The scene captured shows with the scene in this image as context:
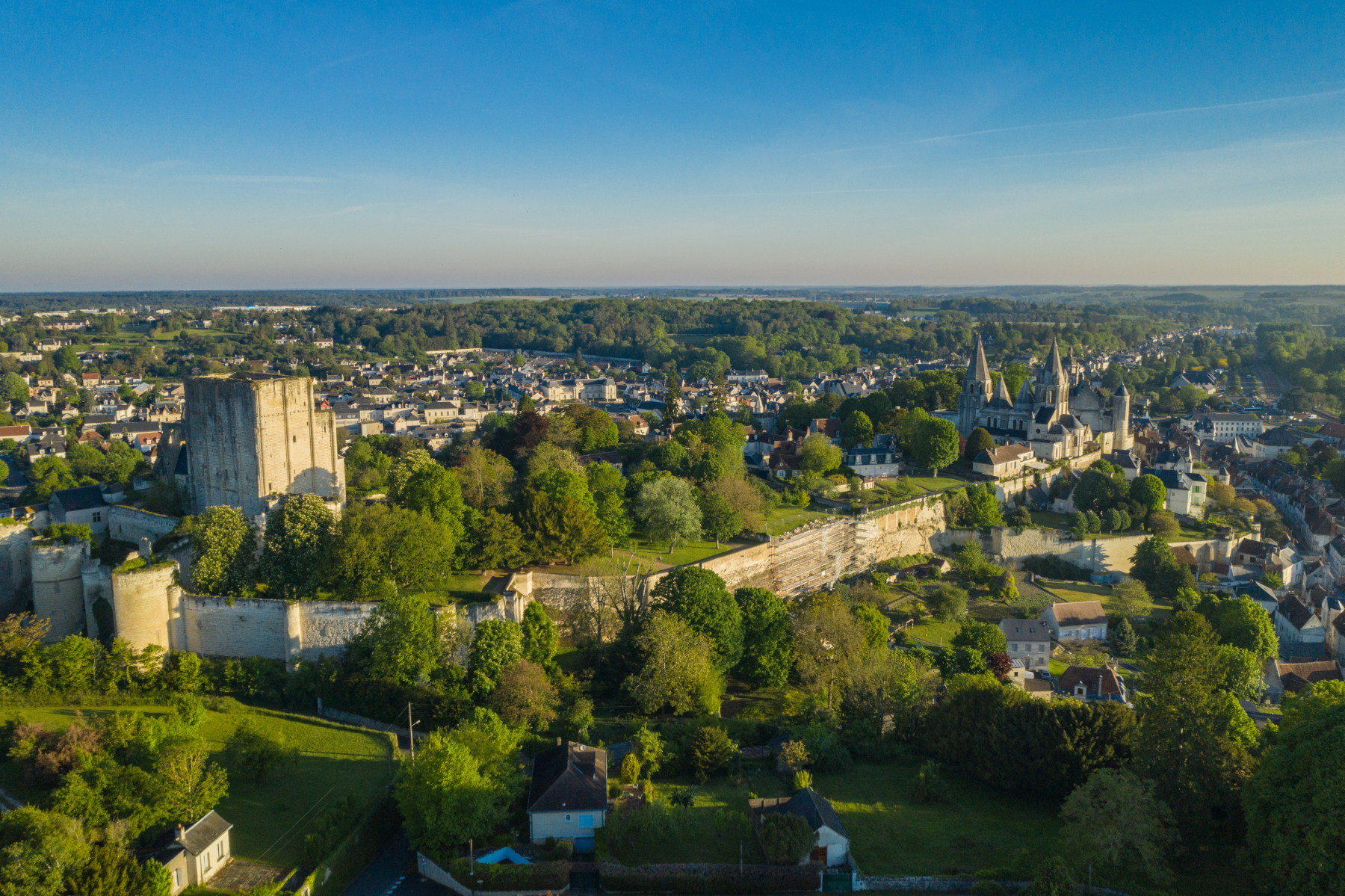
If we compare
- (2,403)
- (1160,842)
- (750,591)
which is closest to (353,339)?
(2,403)

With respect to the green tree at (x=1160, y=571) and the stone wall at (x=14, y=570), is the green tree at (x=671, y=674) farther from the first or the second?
the green tree at (x=1160, y=571)

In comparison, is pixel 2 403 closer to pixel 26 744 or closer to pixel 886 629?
pixel 26 744

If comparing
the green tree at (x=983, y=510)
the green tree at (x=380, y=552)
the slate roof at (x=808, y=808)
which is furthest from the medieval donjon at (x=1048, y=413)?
the slate roof at (x=808, y=808)

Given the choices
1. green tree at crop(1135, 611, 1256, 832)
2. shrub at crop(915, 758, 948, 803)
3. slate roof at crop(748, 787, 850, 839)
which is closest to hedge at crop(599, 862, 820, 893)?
slate roof at crop(748, 787, 850, 839)

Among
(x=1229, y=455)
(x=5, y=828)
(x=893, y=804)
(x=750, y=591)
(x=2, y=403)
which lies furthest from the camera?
(x=2, y=403)

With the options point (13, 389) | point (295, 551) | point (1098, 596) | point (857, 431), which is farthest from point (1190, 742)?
point (13, 389)

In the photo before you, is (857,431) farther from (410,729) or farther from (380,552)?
(410,729)

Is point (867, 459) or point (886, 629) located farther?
point (867, 459)
